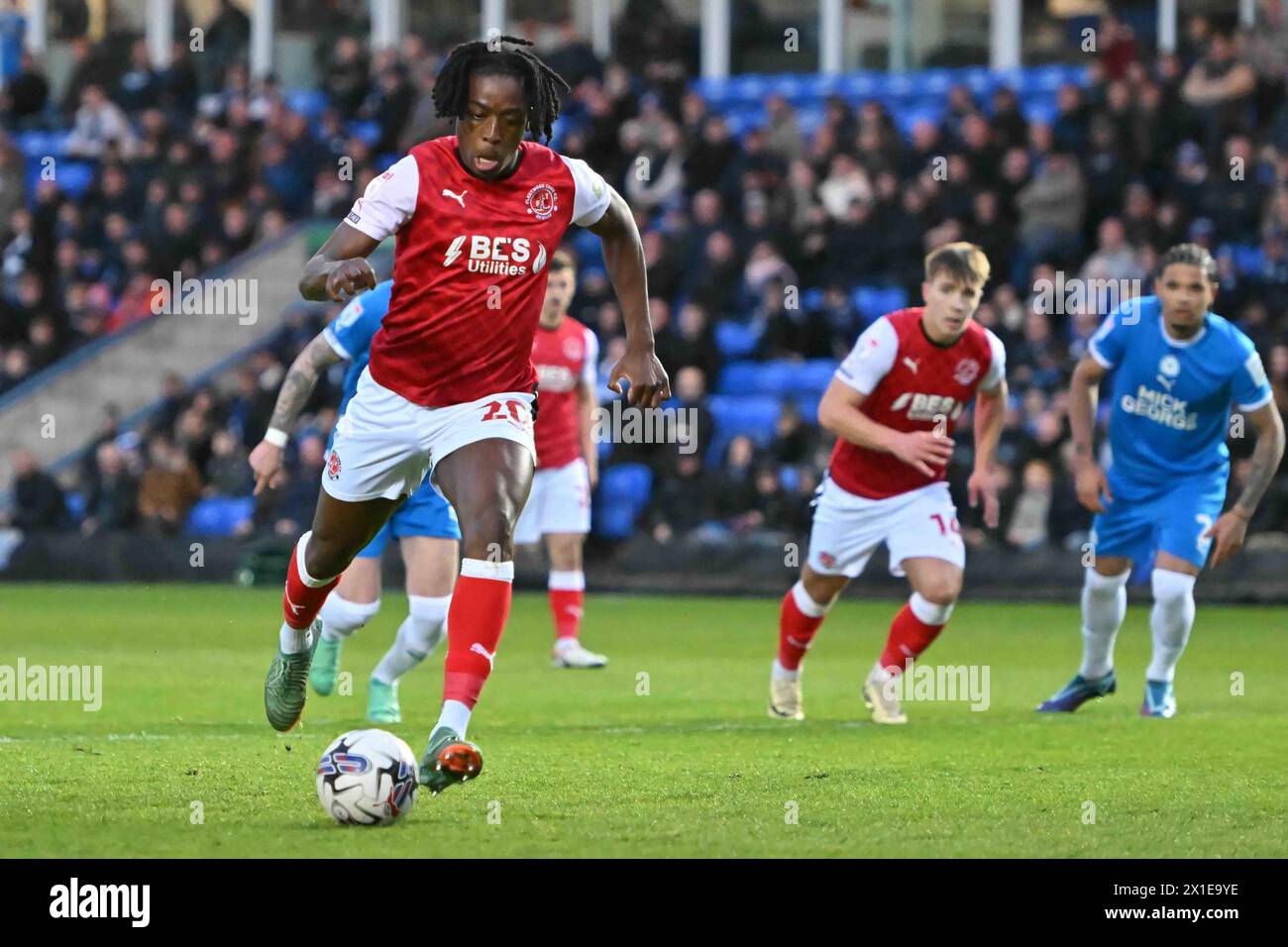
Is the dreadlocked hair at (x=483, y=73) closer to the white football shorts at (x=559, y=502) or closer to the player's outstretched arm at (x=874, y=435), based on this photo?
the player's outstretched arm at (x=874, y=435)

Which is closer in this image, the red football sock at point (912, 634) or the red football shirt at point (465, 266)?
the red football shirt at point (465, 266)

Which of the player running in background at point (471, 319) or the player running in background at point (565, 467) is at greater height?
the player running in background at point (471, 319)

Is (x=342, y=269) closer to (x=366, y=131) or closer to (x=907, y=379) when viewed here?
(x=907, y=379)

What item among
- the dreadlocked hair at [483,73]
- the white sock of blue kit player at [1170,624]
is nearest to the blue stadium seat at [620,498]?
the white sock of blue kit player at [1170,624]

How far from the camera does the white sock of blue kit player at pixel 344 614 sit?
9.84 metres

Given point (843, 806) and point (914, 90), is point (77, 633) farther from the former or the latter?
point (914, 90)

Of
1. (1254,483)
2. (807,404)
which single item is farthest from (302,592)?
(807,404)

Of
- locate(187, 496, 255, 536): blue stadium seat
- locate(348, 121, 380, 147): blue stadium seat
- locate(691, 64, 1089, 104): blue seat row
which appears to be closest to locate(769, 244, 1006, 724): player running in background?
locate(187, 496, 255, 536): blue stadium seat

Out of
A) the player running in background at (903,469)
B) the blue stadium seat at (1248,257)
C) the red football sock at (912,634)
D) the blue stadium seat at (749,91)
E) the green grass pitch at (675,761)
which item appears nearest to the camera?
the green grass pitch at (675,761)

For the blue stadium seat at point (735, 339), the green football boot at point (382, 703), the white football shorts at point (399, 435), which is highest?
the white football shorts at point (399, 435)

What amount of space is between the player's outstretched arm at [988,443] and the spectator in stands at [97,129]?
19240 mm

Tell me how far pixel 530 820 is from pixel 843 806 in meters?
1.04

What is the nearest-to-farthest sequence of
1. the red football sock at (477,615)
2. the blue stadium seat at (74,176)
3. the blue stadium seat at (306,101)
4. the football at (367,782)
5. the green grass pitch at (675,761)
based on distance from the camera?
the green grass pitch at (675,761) → the football at (367,782) → the red football sock at (477,615) → the blue stadium seat at (74,176) → the blue stadium seat at (306,101)

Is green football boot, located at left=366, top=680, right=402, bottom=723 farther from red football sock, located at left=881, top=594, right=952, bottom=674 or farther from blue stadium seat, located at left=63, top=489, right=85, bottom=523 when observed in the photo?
blue stadium seat, located at left=63, top=489, right=85, bottom=523
